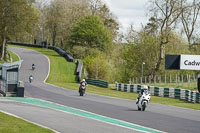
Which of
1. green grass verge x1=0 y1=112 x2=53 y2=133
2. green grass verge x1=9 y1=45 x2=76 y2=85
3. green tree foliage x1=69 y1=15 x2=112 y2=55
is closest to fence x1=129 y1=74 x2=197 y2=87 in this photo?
green grass verge x1=9 y1=45 x2=76 y2=85

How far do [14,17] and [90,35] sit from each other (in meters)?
23.4

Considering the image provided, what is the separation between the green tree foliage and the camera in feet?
301

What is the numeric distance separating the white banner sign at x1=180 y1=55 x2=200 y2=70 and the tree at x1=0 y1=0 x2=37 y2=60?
36664 millimetres

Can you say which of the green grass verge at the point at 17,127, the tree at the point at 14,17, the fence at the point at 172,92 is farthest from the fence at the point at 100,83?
the green grass verge at the point at 17,127

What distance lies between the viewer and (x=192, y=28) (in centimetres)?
7694

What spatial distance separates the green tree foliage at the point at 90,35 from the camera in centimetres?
9181

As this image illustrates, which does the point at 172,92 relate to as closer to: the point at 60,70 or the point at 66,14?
the point at 60,70

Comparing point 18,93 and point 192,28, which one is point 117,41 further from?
Answer: point 18,93

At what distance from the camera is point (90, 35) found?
9231cm

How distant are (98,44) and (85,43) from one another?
2.67 m

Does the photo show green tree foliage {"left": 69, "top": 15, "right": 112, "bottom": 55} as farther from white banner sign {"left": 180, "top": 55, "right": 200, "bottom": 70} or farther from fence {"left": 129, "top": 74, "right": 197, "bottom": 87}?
white banner sign {"left": 180, "top": 55, "right": 200, "bottom": 70}

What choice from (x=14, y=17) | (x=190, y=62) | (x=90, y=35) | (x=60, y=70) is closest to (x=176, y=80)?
(x=190, y=62)

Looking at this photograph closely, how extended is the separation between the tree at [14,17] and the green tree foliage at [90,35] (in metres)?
18.7

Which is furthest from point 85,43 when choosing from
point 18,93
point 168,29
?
point 18,93
